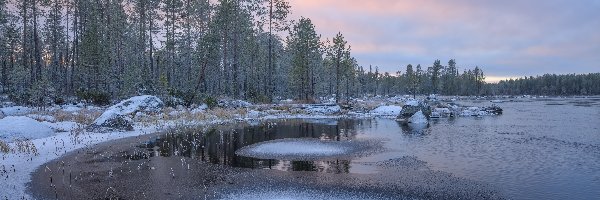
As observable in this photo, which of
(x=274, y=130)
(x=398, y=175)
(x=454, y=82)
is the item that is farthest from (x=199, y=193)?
(x=454, y=82)

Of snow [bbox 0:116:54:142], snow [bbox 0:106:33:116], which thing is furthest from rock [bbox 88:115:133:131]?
snow [bbox 0:106:33:116]

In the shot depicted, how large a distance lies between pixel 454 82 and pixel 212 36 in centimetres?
14405

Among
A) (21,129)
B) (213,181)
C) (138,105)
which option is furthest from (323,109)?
(213,181)

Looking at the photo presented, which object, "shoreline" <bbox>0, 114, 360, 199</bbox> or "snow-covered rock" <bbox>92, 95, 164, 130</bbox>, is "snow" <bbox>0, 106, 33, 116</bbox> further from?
"shoreline" <bbox>0, 114, 360, 199</bbox>

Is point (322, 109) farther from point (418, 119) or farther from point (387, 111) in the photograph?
point (418, 119)

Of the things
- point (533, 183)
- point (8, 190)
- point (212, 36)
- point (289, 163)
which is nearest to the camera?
point (8, 190)

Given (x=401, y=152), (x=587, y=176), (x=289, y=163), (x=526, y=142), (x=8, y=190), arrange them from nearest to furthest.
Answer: (x=8, y=190) → (x=587, y=176) → (x=289, y=163) → (x=401, y=152) → (x=526, y=142)

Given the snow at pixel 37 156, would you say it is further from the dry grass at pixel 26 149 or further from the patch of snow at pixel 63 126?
A: the patch of snow at pixel 63 126

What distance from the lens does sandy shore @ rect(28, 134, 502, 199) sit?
38.6 ft

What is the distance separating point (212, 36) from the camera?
46688 mm

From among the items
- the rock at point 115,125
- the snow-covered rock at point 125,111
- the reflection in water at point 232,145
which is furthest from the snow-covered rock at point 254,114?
the rock at point 115,125

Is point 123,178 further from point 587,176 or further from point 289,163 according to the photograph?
point 587,176

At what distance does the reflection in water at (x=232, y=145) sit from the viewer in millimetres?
16594

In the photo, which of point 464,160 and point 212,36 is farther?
point 212,36
